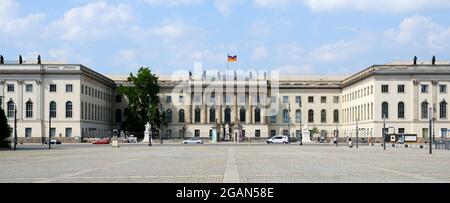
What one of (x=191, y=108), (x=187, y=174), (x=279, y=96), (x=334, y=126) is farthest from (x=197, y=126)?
(x=187, y=174)

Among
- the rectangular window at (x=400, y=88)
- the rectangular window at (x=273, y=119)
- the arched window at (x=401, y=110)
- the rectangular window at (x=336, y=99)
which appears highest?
the rectangular window at (x=400, y=88)

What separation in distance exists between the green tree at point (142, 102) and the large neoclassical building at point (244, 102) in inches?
238

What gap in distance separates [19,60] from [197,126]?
38033mm

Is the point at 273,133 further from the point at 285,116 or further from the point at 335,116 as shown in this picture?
the point at 335,116

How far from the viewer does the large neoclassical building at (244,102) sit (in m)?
122

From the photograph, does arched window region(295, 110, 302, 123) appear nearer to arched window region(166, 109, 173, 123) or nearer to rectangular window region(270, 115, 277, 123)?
rectangular window region(270, 115, 277, 123)

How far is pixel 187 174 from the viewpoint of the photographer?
98.0 feet

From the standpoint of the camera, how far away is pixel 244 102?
498 feet

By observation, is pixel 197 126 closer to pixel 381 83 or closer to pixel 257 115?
pixel 257 115

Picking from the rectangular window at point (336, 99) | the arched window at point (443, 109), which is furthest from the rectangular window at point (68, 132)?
the arched window at point (443, 109)

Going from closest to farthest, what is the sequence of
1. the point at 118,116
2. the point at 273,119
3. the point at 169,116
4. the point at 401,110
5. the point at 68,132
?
the point at 401,110
the point at 68,132
the point at 169,116
the point at 118,116
the point at 273,119

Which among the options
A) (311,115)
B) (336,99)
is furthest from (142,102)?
(336,99)

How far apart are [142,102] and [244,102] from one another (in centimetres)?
2401

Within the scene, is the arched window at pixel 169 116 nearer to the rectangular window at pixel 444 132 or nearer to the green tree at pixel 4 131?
the rectangular window at pixel 444 132
